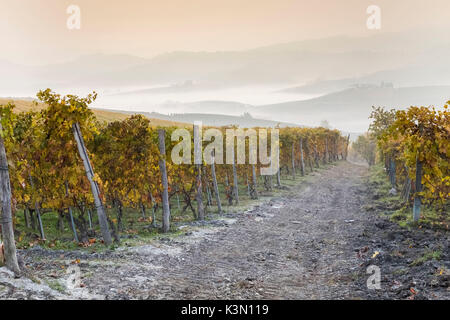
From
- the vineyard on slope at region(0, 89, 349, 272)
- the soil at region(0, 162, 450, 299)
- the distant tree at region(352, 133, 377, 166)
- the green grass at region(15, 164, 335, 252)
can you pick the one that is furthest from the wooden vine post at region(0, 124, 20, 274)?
the distant tree at region(352, 133, 377, 166)

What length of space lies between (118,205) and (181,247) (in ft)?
12.1

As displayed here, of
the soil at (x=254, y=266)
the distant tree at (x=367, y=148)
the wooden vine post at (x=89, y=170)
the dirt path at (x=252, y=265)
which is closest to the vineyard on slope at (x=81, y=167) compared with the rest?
the wooden vine post at (x=89, y=170)

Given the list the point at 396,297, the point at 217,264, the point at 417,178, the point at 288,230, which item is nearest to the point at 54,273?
the point at 217,264

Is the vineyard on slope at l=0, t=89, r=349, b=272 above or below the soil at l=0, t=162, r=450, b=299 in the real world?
above

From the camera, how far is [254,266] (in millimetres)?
10773

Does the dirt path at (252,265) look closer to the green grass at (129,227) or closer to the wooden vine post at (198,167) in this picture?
the green grass at (129,227)

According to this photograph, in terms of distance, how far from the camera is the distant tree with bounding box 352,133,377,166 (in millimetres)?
66250

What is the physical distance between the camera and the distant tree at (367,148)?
217 feet

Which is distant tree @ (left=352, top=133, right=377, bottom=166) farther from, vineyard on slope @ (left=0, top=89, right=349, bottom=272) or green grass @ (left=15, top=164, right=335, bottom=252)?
vineyard on slope @ (left=0, top=89, right=349, bottom=272)

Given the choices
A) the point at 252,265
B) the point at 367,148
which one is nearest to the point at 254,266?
the point at 252,265

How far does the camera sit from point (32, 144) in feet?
43.9

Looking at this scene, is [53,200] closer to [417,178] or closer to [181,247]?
[181,247]

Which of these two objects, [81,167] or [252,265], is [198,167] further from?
[252,265]

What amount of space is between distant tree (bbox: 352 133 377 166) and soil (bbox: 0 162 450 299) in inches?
1901
